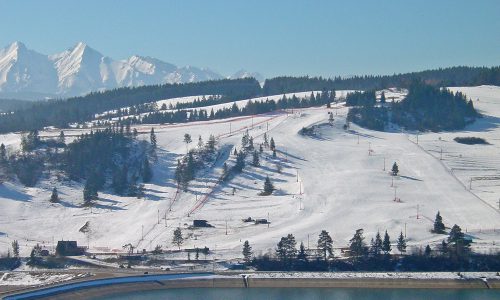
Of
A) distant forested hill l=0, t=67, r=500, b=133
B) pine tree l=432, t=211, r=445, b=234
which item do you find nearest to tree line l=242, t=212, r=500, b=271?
pine tree l=432, t=211, r=445, b=234

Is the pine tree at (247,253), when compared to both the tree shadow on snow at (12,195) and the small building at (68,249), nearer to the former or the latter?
the small building at (68,249)

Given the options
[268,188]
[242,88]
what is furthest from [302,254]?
[242,88]

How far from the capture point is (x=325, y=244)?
57.2 meters

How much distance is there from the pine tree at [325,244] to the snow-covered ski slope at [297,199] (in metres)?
2.08

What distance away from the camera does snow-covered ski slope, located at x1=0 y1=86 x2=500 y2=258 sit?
63.0 metres

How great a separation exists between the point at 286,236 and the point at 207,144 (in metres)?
29.8

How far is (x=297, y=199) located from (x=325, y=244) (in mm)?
14211

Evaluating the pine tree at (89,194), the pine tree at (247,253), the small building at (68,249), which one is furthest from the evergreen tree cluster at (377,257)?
the pine tree at (89,194)

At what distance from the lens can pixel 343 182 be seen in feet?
250

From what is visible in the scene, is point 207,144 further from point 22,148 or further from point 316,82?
point 316,82

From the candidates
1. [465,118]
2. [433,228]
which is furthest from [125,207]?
[465,118]

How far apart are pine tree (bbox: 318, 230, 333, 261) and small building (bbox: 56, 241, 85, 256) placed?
706 inches

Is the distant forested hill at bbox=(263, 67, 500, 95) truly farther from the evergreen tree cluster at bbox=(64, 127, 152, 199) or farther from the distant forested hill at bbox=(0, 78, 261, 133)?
the evergreen tree cluster at bbox=(64, 127, 152, 199)

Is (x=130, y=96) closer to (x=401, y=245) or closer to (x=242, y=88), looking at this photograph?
(x=242, y=88)
